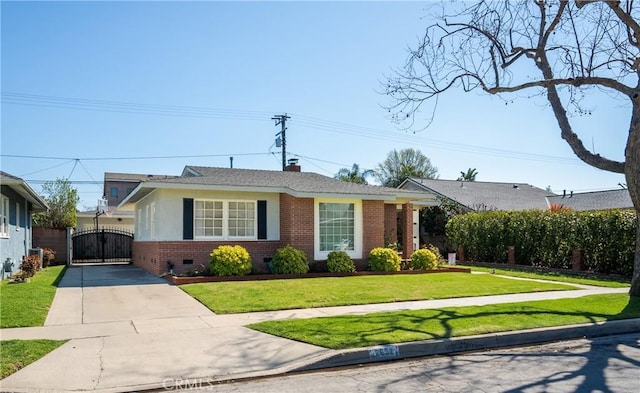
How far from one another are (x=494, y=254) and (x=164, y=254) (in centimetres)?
1522

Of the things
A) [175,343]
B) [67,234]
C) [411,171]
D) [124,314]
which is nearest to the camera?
[175,343]

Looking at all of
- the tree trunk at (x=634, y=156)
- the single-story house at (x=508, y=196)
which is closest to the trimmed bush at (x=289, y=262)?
the tree trunk at (x=634, y=156)

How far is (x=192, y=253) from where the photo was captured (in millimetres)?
16906

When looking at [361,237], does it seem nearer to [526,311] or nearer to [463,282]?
[463,282]

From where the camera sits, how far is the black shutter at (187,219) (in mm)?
16906

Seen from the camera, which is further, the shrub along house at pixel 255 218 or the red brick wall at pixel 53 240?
the red brick wall at pixel 53 240

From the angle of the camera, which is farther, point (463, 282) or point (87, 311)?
point (463, 282)

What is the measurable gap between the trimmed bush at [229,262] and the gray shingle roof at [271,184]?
214 centimetres

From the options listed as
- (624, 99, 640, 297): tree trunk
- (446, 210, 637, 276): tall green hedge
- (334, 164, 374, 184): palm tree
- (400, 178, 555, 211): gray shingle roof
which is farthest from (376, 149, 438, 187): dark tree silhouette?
(624, 99, 640, 297): tree trunk

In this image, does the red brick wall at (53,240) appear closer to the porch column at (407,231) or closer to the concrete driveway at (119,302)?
the concrete driveway at (119,302)

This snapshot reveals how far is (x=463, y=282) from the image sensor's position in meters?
15.6

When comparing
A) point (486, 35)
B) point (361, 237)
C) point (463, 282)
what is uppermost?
point (486, 35)

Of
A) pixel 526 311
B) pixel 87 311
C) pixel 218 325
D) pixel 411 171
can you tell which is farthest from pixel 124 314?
pixel 411 171

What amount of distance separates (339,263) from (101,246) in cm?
1487
